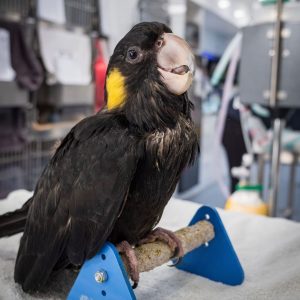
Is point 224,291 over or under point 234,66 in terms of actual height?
under

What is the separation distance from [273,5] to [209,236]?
85cm

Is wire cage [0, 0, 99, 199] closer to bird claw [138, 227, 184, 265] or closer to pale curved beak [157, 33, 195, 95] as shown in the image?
bird claw [138, 227, 184, 265]

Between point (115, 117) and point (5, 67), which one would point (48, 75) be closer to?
point (5, 67)

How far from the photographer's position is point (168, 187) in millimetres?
578

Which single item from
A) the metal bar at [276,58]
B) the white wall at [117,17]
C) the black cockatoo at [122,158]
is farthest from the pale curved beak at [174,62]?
the metal bar at [276,58]

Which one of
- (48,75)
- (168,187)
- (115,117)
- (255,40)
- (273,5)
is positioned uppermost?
(273,5)

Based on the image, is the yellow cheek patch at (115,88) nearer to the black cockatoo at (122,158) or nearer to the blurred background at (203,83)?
the black cockatoo at (122,158)

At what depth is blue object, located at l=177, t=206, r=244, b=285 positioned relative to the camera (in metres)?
0.69

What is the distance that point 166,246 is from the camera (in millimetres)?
643

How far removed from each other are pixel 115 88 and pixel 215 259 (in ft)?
1.24

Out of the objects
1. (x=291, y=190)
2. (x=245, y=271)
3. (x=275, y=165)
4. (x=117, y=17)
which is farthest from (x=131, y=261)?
(x=291, y=190)

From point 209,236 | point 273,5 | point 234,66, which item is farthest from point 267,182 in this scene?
point 209,236

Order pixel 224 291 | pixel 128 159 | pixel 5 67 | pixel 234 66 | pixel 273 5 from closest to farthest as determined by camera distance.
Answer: pixel 128 159
pixel 224 291
pixel 273 5
pixel 234 66
pixel 5 67

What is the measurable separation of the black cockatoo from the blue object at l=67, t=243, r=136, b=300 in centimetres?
2
